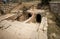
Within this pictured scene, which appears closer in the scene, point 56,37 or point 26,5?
point 56,37

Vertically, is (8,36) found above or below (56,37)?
above

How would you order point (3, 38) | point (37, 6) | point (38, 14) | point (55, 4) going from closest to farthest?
1. point (3, 38)
2. point (55, 4)
3. point (38, 14)
4. point (37, 6)

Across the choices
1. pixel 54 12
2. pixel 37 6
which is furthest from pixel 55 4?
pixel 37 6

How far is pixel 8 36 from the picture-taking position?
2477 millimetres

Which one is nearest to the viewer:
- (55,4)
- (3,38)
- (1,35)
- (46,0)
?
(3,38)

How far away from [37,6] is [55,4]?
7.85 feet

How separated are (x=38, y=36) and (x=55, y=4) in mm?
4120

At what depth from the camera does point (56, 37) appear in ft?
11.1

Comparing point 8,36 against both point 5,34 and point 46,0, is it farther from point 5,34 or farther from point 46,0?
point 46,0

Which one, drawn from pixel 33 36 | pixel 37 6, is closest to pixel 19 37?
pixel 33 36

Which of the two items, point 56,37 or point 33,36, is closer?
point 33,36

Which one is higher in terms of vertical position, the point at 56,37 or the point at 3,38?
the point at 3,38

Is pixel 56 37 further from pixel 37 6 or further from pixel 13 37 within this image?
pixel 37 6

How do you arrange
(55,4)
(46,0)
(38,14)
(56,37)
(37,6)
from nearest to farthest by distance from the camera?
1. (56,37)
2. (55,4)
3. (38,14)
4. (37,6)
5. (46,0)
